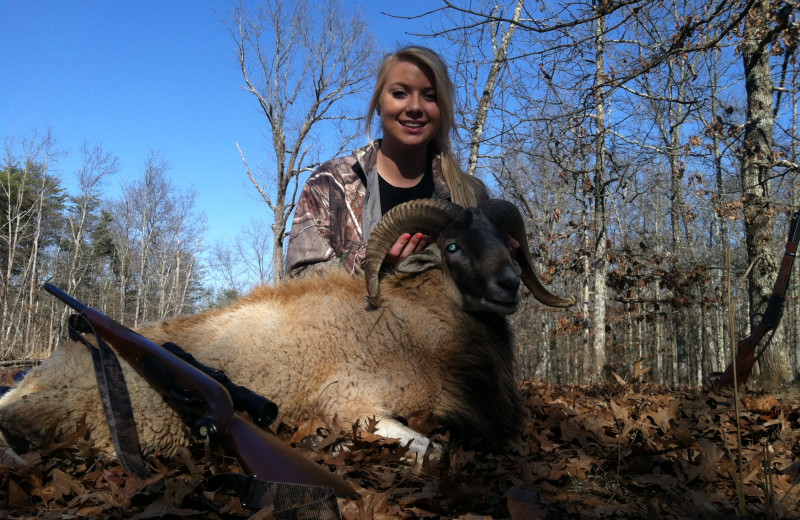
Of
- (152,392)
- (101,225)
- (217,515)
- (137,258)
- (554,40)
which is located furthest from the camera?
(101,225)

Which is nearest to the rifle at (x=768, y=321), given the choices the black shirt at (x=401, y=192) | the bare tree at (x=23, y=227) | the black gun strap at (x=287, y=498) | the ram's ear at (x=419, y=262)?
the ram's ear at (x=419, y=262)

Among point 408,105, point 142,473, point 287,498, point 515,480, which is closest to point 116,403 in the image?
point 142,473

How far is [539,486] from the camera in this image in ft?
9.56

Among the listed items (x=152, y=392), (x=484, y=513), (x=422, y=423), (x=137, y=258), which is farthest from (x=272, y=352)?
(x=137, y=258)

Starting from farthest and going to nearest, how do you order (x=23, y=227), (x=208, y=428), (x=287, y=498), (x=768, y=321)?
(x=23, y=227), (x=768, y=321), (x=208, y=428), (x=287, y=498)

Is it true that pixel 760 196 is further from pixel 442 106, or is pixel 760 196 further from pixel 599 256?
pixel 442 106

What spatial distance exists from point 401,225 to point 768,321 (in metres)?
5.10

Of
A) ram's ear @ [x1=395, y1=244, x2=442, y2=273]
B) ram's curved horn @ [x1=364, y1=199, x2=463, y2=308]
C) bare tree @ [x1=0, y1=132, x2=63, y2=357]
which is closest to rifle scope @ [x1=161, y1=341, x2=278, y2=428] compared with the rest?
ram's curved horn @ [x1=364, y1=199, x2=463, y2=308]

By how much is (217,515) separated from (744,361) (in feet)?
20.5

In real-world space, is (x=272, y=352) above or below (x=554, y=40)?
below

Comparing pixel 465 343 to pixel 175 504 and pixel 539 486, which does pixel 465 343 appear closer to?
pixel 539 486

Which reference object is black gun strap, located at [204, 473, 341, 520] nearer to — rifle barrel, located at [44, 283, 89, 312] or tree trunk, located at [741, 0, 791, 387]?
rifle barrel, located at [44, 283, 89, 312]

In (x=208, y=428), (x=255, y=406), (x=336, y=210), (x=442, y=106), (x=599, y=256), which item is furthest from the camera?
(x=599, y=256)

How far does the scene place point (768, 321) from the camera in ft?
20.7
